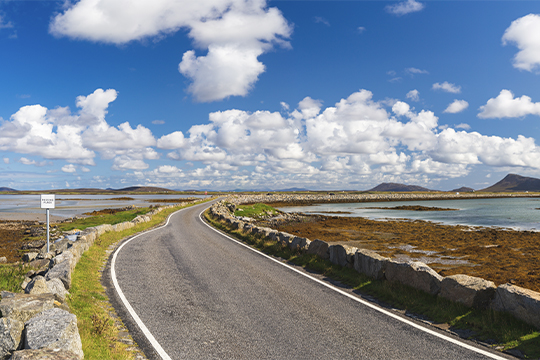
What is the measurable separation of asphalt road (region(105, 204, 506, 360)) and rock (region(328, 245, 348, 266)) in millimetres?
1966

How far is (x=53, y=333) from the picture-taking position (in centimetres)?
562

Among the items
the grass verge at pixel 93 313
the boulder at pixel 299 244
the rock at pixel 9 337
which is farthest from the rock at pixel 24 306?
the boulder at pixel 299 244

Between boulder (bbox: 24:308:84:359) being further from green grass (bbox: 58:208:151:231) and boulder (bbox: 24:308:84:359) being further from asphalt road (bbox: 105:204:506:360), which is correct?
green grass (bbox: 58:208:151:231)

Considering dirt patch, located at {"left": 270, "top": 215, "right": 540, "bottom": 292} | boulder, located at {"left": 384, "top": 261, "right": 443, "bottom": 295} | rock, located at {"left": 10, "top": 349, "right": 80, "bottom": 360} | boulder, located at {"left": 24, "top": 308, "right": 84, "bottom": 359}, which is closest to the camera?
rock, located at {"left": 10, "top": 349, "right": 80, "bottom": 360}

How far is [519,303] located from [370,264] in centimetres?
489

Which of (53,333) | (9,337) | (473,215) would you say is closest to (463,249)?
(53,333)

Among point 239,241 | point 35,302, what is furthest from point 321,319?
point 239,241

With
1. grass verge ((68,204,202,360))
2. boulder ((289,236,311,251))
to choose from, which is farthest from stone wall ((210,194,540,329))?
grass verge ((68,204,202,360))

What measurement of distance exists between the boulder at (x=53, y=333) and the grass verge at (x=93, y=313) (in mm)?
618

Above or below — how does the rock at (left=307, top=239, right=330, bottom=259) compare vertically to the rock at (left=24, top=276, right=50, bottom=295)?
below

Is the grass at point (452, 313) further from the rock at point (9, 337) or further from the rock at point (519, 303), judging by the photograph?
the rock at point (9, 337)

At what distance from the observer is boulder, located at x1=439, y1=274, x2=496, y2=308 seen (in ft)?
28.0

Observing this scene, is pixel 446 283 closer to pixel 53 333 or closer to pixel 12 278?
pixel 53 333

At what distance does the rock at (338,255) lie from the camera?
537 inches
